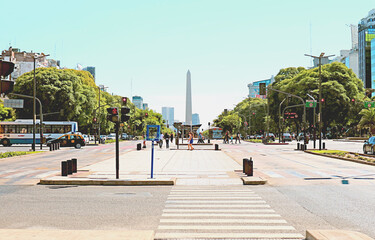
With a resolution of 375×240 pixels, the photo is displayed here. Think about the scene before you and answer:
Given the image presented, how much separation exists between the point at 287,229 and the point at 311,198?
13.3 feet

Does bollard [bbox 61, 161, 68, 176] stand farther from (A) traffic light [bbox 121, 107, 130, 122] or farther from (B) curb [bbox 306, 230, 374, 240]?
(B) curb [bbox 306, 230, 374, 240]

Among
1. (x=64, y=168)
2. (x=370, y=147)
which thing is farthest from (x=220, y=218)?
(x=370, y=147)

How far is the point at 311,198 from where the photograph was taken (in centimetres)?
1097

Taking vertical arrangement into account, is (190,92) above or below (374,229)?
above

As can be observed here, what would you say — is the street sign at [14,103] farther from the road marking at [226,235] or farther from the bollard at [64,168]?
Result: the road marking at [226,235]

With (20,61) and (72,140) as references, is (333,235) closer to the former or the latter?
(72,140)

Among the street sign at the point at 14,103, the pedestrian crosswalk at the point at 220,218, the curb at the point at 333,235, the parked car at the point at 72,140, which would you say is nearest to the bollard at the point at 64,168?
the pedestrian crosswalk at the point at 220,218

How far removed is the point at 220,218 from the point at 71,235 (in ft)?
9.82

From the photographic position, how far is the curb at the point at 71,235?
6137mm

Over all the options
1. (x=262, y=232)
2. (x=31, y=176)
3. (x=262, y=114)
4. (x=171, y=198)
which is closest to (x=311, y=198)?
(x=171, y=198)

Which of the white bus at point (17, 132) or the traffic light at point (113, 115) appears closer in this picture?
the traffic light at point (113, 115)

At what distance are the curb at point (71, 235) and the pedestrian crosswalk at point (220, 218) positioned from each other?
1.54 ft

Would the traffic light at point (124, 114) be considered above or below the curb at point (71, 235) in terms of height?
above

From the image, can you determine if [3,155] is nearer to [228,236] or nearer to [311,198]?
[311,198]
